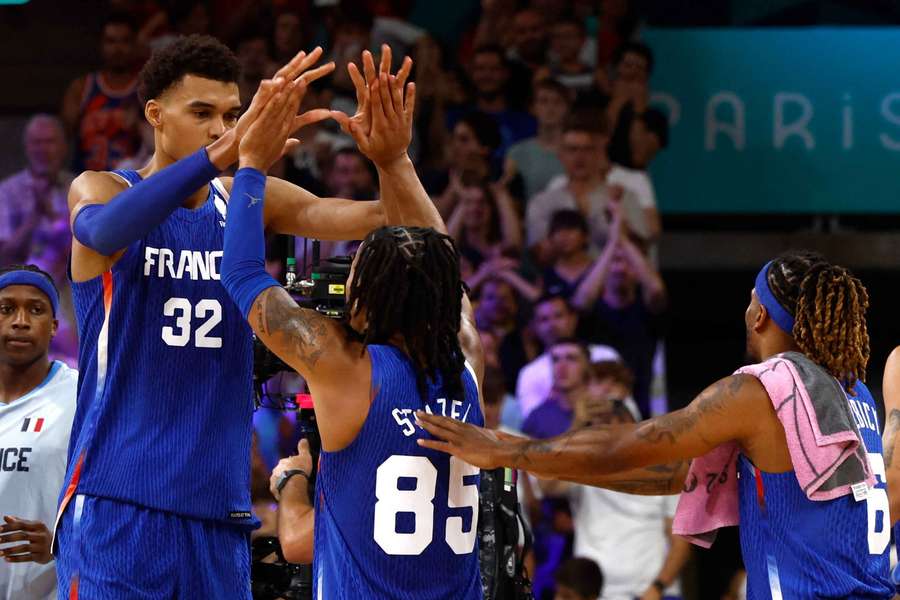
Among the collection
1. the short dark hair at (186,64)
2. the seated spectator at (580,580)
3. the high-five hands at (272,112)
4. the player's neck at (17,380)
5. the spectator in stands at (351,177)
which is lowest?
the seated spectator at (580,580)

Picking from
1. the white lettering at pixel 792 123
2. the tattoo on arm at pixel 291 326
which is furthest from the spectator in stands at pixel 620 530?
the tattoo on arm at pixel 291 326

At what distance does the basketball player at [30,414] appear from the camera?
5.04 meters

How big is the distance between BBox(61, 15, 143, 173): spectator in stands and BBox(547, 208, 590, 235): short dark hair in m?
2.85

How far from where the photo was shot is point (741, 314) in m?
10.3

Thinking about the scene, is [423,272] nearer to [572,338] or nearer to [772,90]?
[572,338]

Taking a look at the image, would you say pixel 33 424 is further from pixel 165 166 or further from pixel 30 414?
pixel 165 166

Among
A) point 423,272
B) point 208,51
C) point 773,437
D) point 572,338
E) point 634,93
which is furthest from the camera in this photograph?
point 634,93

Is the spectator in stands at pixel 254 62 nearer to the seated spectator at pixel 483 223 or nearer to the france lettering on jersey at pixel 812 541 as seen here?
the seated spectator at pixel 483 223

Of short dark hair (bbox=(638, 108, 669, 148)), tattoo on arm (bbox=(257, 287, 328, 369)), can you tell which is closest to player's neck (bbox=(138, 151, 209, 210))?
tattoo on arm (bbox=(257, 287, 328, 369))

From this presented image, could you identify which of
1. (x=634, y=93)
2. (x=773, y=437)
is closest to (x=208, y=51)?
(x=773, y=437)

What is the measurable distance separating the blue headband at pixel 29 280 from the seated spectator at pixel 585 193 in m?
4.23

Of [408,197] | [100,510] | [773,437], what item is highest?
[408,197]

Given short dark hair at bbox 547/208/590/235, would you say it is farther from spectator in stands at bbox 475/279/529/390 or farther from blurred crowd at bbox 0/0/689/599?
spectator in stands at bbox 475/279/529/390

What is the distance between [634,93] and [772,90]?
1220 millimetres
